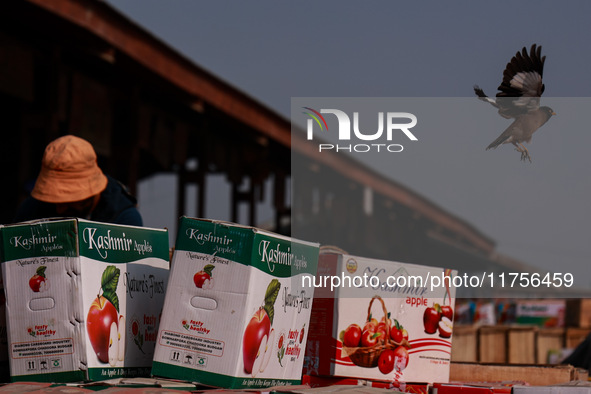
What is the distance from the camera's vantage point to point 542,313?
1459 cm

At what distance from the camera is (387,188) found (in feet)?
61.0

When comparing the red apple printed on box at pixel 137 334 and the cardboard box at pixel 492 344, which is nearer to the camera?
the red apple printed on box at pixel 137 334

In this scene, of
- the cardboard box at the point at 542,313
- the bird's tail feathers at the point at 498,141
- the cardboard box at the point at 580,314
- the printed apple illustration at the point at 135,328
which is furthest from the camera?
the cardboard box at the point at 542,313

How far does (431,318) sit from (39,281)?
4.86ft

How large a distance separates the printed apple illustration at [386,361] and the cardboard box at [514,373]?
619mm

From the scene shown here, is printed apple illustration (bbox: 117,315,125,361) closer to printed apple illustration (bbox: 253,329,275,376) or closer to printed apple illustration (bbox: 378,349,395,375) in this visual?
printed apple illustration (bbox: 253,329,275,376)

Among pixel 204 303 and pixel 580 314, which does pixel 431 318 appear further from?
pixel 580 314

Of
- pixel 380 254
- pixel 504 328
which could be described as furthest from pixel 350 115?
pixel 380 254

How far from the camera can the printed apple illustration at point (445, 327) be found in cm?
318

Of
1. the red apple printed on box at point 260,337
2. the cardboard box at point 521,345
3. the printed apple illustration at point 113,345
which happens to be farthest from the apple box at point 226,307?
the cardboard box at point 521,345

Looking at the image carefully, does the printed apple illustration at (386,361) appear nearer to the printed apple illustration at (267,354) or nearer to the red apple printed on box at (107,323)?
the printed apple illustration at (267,354)

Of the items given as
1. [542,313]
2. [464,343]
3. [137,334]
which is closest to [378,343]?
[137,334]

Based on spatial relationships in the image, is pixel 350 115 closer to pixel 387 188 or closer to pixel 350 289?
pixel 350 289

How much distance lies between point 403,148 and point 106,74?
277 inches
